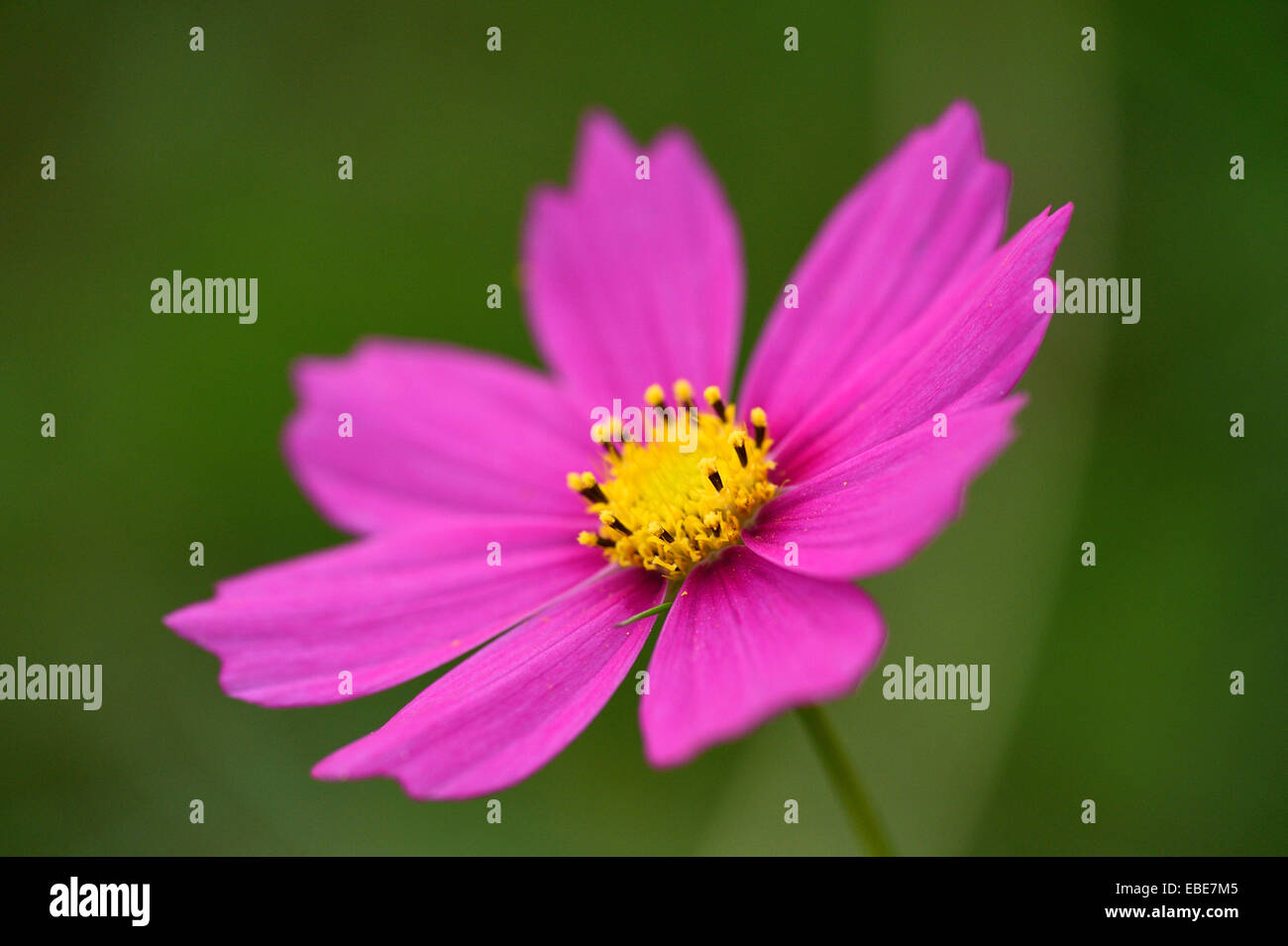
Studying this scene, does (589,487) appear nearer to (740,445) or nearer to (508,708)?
(740,445)

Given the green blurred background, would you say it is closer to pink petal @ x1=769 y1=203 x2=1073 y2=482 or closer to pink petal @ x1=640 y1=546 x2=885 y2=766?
pink petal @ x1=769 y1=203 x2=1073 y2=482

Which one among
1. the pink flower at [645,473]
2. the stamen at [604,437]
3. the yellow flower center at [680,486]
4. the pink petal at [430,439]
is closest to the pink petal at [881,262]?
the pink flower at [645,473]

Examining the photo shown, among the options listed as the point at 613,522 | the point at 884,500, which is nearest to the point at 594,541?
the point at 613,522

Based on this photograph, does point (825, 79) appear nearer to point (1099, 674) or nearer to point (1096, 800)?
point (1099, 674)

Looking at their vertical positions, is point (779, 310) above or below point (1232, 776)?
above

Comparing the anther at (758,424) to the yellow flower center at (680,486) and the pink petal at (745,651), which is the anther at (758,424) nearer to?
the yellow flower center at (680,486)
